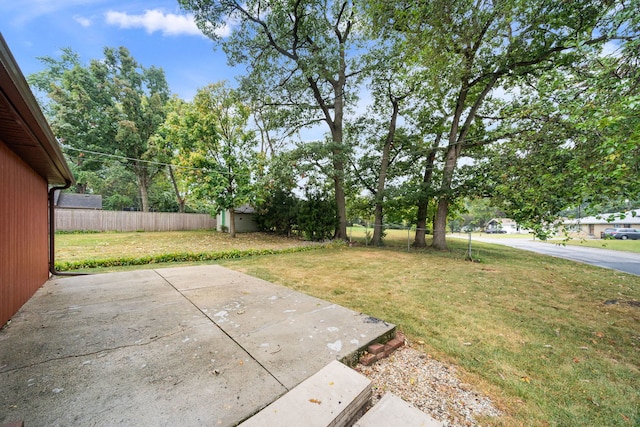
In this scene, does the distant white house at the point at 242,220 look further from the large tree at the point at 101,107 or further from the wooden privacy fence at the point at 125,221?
the large tree at the point at 101,107

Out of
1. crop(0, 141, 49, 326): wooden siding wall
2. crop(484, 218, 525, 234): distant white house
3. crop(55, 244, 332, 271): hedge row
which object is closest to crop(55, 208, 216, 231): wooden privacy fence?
crop(55, 244, 332, 271): hedge row

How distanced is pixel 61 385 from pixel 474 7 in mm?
8186

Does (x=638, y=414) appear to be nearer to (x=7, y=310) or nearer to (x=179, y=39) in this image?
(x=7, y=310)

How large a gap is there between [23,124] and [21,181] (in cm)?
155

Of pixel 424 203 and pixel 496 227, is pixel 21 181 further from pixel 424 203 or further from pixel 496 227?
pixel 496 227

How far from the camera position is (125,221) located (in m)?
14.7

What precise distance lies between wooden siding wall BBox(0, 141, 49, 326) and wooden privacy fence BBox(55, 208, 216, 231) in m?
13.3

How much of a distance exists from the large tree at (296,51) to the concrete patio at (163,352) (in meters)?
8.16

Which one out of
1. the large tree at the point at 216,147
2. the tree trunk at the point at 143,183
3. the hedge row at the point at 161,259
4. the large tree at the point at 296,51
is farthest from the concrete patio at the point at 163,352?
the tree trunk at the point at 143,183

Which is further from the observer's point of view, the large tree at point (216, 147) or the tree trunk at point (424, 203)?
the large tree at point (216, 147)

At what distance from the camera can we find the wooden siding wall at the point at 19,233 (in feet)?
7.47

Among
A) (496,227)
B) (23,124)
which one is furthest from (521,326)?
(496,227)

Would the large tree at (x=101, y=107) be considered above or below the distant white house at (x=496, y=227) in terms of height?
above

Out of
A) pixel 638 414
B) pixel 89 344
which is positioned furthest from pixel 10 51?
pixel 638 414
